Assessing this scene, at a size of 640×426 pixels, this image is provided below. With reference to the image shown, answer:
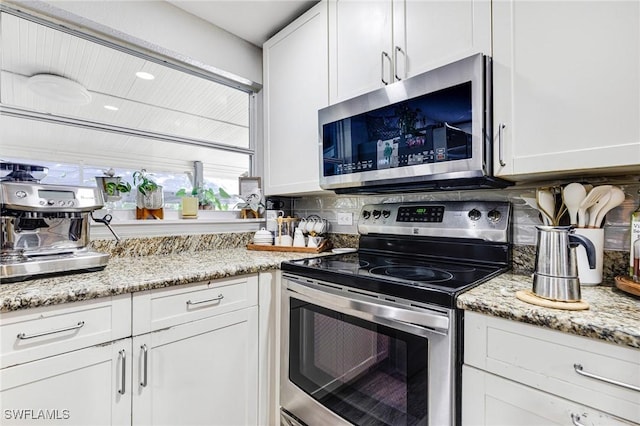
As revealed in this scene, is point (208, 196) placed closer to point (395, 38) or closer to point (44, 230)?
point (44, 230)

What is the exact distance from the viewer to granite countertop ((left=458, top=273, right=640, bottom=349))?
27.5 inches

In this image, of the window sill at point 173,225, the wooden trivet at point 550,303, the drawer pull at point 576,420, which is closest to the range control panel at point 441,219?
the wooden trivet at point 550,303

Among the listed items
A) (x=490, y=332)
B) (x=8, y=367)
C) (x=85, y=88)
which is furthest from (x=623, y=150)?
(x=85, y=88)

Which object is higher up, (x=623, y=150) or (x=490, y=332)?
(x=623, y=150)

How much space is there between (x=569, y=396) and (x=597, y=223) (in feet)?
2.04

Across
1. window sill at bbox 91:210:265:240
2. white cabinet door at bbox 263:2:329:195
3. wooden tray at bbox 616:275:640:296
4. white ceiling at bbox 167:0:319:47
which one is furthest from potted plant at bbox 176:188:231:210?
wooden tray at bbox 616:275:640:296

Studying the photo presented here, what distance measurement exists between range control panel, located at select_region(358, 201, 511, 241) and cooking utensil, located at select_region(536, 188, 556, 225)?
154mm

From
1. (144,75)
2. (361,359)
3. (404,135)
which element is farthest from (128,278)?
(144,75)

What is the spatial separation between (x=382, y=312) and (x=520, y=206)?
80 cm

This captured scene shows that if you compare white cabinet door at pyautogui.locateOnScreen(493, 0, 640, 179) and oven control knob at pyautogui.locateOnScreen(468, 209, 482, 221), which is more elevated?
white cabinet door at pyautogui.locateOnScreen(493, 0, 640, 179)

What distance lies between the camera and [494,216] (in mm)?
1365

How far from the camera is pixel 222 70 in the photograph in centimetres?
207

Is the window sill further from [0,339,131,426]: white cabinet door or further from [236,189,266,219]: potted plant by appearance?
[0,339,131,426]: white cabinet door

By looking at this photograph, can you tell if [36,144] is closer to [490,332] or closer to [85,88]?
[85,88]
